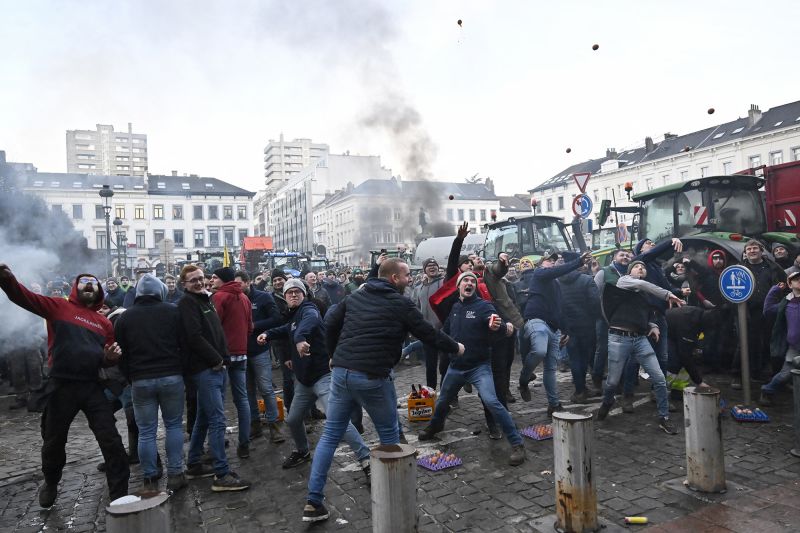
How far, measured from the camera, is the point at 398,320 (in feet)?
14.6

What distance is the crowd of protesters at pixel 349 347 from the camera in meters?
4.51

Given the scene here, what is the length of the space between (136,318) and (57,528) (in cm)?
178

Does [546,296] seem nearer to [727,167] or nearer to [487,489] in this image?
[487,489]

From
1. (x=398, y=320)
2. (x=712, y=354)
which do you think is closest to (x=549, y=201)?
(x=712, y=354)

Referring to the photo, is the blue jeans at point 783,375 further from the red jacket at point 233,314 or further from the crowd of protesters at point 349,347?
the red jacket at point 233,314

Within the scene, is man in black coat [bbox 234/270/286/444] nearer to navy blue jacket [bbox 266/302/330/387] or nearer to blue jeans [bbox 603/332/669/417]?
navy blue jacket [bbox 266/302/330/387]

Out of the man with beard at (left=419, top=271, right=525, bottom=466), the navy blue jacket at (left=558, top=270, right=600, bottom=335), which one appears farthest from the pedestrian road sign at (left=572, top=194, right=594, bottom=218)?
the man with beard at (left=419, top=271, right=525, bottom=466)

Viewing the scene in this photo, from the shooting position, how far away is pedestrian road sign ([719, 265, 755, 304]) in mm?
6504

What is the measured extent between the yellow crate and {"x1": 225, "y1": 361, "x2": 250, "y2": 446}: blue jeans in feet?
6.59

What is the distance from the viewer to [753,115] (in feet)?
140

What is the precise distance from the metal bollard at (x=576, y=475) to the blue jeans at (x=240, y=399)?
3416mm

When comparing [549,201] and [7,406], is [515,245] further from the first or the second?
[549,201]

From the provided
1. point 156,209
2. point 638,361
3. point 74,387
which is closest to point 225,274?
point 74,387

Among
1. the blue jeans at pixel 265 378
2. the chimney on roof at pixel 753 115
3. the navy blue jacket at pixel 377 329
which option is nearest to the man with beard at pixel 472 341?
the navy blue jacket at pixel 377 329
